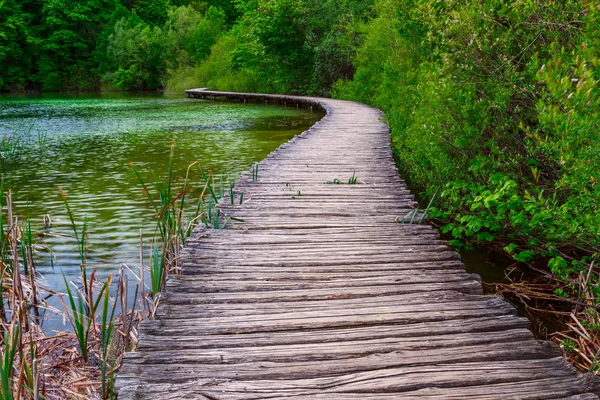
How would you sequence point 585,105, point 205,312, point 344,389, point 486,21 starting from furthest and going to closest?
point 486,21
point 205,312
point 585,105
point 344,389

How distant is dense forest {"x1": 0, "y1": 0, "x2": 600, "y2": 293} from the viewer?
3.16 m

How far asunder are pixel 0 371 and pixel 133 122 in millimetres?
17073

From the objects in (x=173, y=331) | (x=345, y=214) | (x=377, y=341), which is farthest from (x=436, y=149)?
(x=173, y=331)

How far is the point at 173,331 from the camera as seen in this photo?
8.61 feet

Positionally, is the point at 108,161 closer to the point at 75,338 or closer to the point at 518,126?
the point at 75,338

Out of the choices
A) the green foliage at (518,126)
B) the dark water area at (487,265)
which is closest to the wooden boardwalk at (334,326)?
the green foliage at (518,126)

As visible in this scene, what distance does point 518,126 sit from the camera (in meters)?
3.69

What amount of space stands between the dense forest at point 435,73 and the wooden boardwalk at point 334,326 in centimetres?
80

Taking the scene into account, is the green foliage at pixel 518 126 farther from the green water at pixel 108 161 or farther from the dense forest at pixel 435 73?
the green water at pixel 108 161

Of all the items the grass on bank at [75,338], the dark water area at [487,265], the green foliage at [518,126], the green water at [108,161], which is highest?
the green foliage at [518,126]

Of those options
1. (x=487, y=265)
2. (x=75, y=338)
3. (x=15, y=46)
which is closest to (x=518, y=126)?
(x=487, y=265)

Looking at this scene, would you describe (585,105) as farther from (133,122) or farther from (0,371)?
(133,122)

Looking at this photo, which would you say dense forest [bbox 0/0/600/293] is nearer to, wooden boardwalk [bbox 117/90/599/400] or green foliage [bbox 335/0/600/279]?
green foliage [bbox 335/0/600/279]

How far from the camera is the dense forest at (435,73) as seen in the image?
124 inches
